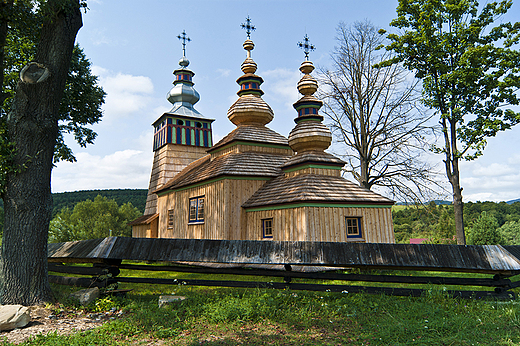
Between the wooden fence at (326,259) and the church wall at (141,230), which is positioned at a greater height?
the church wall at (141,230)

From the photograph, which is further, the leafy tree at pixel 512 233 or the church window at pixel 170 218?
the leafy tree at pixel 512 233

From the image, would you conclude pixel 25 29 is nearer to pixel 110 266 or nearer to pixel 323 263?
pixel 110 266

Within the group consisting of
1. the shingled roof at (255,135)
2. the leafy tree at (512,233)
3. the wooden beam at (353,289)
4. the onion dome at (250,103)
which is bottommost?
the wooden beam at (353,289)

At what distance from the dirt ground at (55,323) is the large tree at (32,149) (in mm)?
524

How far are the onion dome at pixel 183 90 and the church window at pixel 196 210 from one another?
15032 mm

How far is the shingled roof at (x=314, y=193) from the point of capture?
13609 mm

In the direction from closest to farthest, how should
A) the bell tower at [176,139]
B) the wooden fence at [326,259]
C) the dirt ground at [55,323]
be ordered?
1. the dirt ground at [55,323]
2. the wooden fence at [326,259]
3. the bell tower at [176,139]

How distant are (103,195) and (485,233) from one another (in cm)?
7853

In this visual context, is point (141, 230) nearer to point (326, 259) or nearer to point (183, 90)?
point (183, 90)

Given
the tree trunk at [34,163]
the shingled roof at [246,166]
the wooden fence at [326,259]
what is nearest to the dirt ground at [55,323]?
Result: the tree trunk at [34,163]

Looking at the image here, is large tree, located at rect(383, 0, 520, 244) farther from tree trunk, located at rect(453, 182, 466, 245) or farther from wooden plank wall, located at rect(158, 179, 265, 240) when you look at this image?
wooden plank wall, located at rect(158, 179, 265, 240)

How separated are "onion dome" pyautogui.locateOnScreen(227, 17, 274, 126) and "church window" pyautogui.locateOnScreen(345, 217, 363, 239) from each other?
8498 mm

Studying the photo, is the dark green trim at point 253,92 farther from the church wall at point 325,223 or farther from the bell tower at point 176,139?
the bell tower at point 176,139

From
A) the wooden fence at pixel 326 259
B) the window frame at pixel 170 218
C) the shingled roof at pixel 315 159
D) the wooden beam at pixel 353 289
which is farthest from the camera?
the window frame at pixel 170 218
